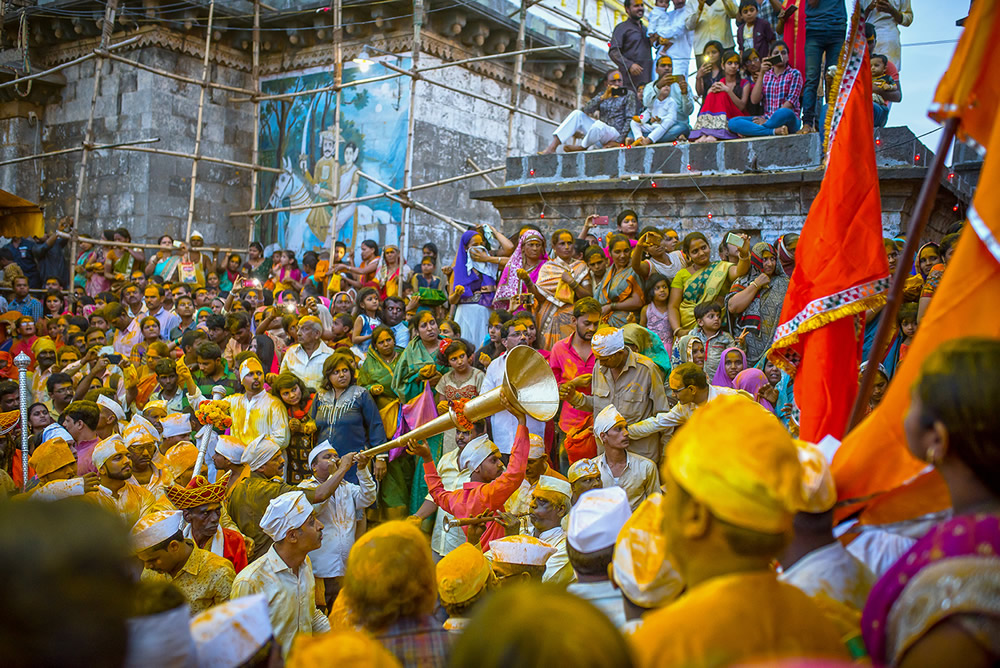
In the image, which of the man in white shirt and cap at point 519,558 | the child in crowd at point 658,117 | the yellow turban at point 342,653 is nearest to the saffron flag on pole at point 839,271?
the man in white shirt and cap at point 519,558

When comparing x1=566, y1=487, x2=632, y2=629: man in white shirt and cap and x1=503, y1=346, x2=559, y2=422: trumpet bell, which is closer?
x1=566, y1=487, x2=632, y2=629: man in white shirt and cap

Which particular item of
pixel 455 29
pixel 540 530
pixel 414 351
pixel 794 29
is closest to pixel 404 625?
pixel 540 530

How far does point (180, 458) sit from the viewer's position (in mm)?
6055

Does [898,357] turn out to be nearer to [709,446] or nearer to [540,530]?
[540,530]

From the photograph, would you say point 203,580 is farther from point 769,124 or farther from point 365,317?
point 769,124

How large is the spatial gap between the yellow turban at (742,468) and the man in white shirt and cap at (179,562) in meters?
2.95

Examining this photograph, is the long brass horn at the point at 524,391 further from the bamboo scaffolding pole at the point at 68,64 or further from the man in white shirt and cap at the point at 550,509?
the bamboo scaffolding pole at the point at 68,64

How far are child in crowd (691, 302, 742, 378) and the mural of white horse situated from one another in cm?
872

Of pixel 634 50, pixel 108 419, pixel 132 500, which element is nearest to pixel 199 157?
pixel 634 50

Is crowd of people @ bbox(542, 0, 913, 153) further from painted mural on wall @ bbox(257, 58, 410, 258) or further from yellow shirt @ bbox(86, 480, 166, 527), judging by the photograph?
yellow shirt @ bbox(86, 480, 166, 527)

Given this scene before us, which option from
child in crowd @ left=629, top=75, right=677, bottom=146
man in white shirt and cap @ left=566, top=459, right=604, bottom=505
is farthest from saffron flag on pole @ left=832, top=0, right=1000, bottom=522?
child in crowd @ left=629, top=75, right=677, bottom=146

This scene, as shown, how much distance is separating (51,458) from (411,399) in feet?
9.32

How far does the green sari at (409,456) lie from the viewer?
7.05 meters

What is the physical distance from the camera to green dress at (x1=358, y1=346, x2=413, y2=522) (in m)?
7.02
